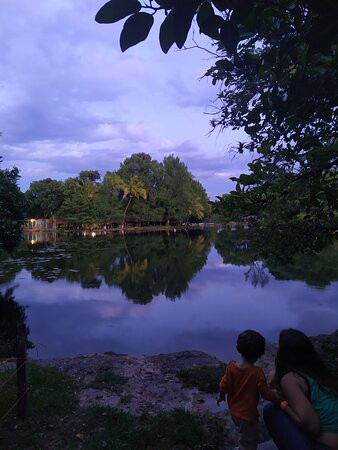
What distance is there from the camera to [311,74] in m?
2.27

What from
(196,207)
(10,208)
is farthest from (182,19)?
(196,207)

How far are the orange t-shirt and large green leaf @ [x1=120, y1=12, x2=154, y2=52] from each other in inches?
92.1

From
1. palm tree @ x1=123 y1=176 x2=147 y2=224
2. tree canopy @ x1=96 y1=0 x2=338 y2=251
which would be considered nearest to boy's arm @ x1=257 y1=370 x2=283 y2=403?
tree canopy @ x1=96 y1=0 x2=338 y2=251

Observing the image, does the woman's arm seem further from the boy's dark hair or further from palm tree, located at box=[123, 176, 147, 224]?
palm tree, located at box=[123, 176, 147, 224]

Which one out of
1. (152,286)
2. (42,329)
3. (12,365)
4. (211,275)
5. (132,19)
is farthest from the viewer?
(211,275)

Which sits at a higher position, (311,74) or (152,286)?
(311,74)

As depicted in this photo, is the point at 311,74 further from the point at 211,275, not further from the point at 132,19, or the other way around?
the point at 211,275

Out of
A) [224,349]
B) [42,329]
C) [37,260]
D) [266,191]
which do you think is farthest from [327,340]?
[37,260]

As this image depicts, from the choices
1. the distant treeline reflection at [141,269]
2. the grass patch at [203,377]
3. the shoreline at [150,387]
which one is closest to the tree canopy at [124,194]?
the distant treeline reflection at [141,269]

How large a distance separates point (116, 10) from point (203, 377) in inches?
233

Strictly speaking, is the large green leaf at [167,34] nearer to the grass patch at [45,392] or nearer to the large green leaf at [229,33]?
the large green leaf at [229,33]

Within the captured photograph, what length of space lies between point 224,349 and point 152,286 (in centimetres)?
868

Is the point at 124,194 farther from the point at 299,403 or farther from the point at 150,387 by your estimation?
the point at 299,403

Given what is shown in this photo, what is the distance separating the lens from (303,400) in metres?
2.01
